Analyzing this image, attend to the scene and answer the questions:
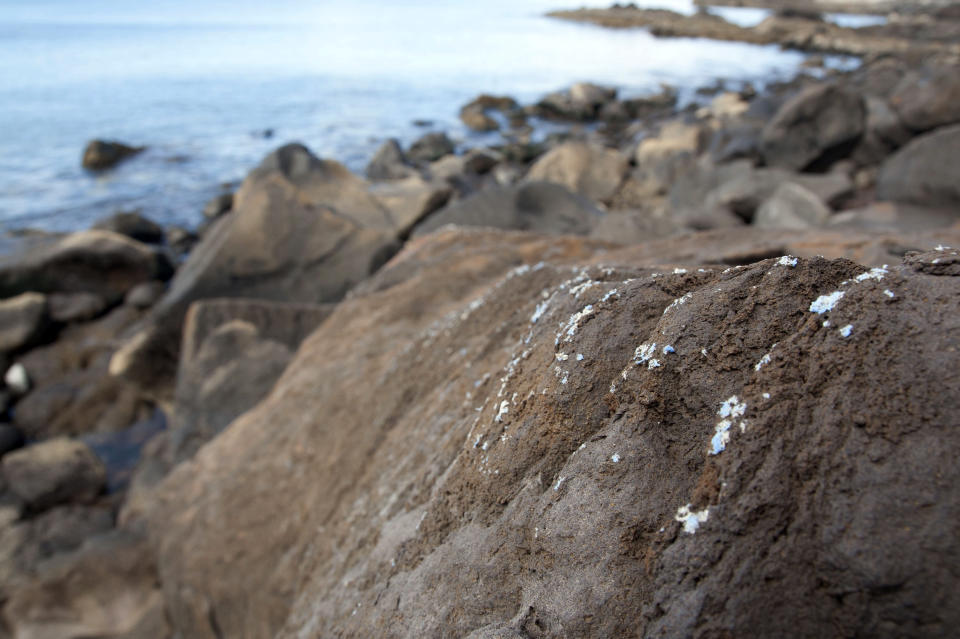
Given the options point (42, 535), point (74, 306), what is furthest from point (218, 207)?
point (42, 535)

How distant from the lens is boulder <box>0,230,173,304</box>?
30.9 ft

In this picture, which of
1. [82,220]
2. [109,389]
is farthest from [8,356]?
[82,220]

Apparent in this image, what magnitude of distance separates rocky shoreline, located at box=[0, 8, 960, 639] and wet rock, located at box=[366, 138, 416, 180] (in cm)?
817

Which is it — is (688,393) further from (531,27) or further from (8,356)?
(531,27)

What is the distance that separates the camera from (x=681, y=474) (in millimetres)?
1088

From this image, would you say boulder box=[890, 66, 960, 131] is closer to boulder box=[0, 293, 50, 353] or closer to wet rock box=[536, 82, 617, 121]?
boulder box=[0, 293, 50, 353]

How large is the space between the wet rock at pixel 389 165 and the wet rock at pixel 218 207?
10.9ft

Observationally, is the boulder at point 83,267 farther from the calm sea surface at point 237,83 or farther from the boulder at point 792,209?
the boulder at point 792,209

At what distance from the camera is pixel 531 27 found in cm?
5606

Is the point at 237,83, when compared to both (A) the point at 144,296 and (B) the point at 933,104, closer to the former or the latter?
(A) the point at 144,296

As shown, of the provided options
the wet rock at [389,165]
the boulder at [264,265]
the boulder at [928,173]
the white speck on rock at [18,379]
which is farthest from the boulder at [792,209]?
the wet rock at [389,165]

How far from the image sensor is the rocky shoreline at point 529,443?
0.89m

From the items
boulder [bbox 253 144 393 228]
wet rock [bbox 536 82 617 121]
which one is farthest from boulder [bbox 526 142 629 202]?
wet rock [bbox 536 82 617 121]

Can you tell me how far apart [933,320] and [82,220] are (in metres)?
15.6
